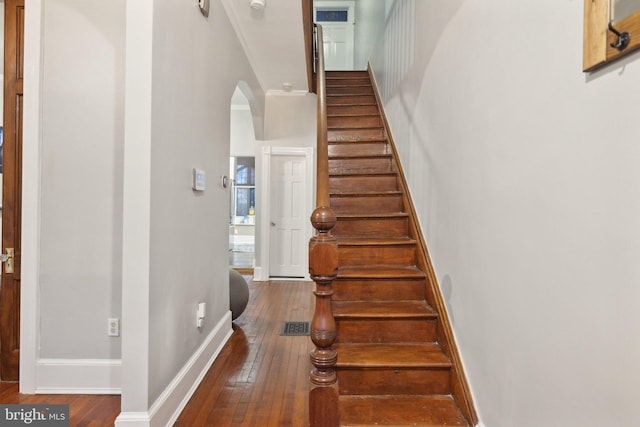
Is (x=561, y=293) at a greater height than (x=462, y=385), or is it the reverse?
(x=561, y=293)

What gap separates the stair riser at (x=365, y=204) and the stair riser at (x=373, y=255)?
20.6 inches

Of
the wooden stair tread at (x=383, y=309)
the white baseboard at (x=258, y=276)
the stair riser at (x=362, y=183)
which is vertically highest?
the stair riser at (x=362, y=183)

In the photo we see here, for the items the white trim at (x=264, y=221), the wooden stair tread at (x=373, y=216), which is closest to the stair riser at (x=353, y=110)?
the white trim at (x=264, y=221)

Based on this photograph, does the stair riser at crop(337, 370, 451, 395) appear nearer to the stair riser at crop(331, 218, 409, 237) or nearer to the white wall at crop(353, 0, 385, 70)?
the stair riser at crop(331, 218, 409, 237)

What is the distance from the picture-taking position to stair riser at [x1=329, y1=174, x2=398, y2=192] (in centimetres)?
307

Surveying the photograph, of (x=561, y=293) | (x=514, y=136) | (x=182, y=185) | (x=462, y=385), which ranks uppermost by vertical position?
(x=514, y=136)

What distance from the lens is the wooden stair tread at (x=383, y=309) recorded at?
1.97m

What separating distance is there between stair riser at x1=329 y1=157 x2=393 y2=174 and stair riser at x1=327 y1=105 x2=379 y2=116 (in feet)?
3.33

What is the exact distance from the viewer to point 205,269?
230cm

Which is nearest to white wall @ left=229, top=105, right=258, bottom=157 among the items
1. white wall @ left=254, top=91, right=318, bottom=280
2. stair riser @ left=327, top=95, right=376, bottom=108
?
white wall @ left=254, top=91, right=318, bottom=280

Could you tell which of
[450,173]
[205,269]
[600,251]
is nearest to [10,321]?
[205,269]

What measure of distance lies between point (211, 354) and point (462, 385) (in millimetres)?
1688

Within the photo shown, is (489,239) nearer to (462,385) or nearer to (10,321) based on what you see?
(462,385)

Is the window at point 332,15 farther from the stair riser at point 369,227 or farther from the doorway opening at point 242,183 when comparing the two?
the stair riser at point 369,227
